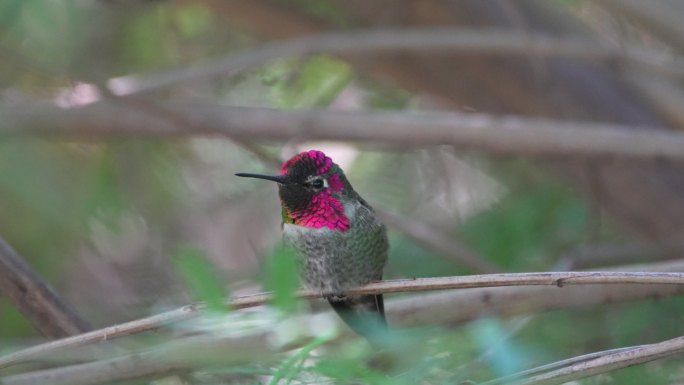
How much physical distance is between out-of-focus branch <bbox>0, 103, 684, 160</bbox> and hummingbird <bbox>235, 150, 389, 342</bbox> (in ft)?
2.62

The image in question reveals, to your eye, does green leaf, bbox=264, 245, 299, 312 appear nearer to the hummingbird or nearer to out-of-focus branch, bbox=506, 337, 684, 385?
out-of-focus branch, bbox=506, 337, 684, 385

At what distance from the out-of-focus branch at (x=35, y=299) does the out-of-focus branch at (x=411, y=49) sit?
1.19 meters

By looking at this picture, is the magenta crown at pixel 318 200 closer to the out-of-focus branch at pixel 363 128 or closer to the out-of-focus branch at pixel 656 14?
the out-of-focus branch at pixel 363 128

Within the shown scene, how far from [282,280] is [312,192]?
0.96 m

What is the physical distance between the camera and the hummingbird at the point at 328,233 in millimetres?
2773

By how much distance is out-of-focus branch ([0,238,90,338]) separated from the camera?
249 centimetres

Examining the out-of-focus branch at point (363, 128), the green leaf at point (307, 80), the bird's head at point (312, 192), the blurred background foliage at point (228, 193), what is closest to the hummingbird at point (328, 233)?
the bird's head at point (312, 192)

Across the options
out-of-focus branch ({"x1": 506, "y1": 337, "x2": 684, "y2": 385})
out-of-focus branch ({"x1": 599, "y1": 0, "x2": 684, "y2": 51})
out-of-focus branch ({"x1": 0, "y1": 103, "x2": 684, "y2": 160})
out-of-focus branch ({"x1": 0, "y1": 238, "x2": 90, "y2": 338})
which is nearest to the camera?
out-of-focus branch ({"x1": 506, "y1": 337, "x2": 684, "y2": 385})

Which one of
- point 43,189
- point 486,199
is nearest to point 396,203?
point 486,199

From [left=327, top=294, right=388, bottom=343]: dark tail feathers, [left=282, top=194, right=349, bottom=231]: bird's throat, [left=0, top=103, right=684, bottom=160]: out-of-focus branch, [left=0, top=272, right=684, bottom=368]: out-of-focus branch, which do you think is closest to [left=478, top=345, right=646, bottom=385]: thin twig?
[left=0, top=272, right=684, bottom=368]: out-of-focus branch

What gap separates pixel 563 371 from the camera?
1786 millimetres

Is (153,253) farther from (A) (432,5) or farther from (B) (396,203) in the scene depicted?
(A) (432,5)

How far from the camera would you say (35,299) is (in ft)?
8.23

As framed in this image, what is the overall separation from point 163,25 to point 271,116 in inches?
28.6
